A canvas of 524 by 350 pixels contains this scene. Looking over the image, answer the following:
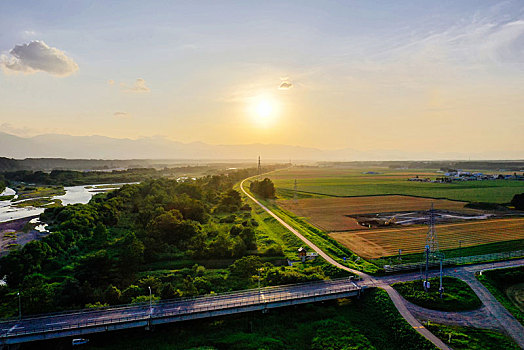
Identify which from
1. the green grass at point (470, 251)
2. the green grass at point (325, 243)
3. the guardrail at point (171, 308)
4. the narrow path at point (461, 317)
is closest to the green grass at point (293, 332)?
the guardrail at point (171, 308)

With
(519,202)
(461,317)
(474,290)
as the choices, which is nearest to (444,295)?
(461,317)

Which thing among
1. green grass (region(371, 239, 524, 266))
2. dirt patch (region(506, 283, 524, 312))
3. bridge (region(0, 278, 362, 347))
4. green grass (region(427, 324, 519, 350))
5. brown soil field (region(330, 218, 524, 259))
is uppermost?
brown soil field (region(330, 218, 524, 259))

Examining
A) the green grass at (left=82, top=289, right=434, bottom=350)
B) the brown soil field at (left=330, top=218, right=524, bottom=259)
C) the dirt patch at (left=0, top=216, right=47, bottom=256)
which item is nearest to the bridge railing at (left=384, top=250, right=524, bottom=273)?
the brown soil field at (left=330, top=218, right=524, bottom=259)

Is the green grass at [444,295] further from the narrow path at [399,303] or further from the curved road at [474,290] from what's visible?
the narrow path at [399,303]

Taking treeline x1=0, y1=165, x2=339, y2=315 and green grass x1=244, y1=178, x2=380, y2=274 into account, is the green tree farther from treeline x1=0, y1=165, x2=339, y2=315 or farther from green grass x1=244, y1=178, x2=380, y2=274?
treeline x1=0, y1=165, x2=339, y2=315

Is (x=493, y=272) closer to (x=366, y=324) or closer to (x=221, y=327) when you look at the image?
(x=366, y=324)

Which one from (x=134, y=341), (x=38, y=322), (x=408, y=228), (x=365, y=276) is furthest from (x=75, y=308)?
(x=408, y=228)
